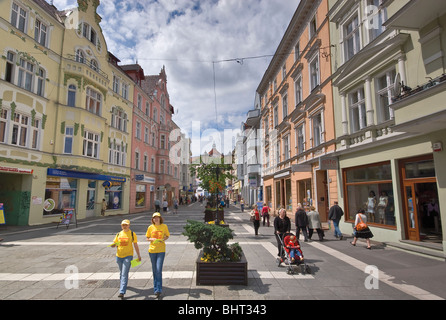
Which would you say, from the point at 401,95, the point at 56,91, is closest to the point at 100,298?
the point at 401,95

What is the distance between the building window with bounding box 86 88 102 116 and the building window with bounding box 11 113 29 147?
5137 millimetres

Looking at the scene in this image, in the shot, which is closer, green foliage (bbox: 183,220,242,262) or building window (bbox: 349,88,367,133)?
green foliage (bbox: 183,220,242,262)

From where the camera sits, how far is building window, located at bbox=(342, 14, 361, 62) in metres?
11.8

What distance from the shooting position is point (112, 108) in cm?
2355

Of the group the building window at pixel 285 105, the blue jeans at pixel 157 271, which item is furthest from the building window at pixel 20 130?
the building window at pixel 285 105

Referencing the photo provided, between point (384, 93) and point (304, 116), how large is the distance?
7.26 metres

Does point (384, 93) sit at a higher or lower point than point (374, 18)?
lower

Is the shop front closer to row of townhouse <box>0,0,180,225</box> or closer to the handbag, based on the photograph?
row of townhouse <box>0,0,180,225</box>

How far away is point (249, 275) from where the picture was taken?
6.09 m

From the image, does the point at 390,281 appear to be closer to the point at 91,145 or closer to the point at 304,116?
the point at 304,116

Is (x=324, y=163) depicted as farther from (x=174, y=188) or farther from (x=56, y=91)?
(x=174, y=188)

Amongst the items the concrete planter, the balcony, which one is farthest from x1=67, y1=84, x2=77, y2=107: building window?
the balcony

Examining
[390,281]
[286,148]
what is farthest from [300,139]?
[390,281]
